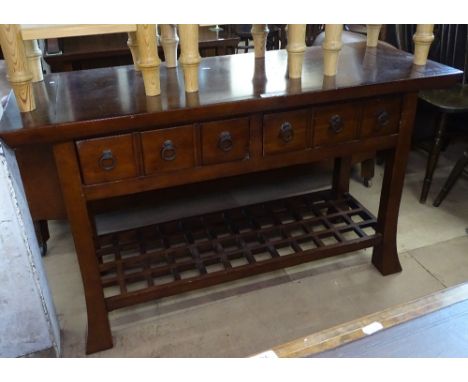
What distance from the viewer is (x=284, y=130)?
125cm

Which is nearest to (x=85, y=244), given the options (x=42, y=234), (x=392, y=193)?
(x=42, y=234)

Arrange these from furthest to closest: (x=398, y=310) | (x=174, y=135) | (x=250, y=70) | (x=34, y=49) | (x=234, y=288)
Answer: (x=234, y=288) → (x=250, y=70) → (x=34, y=49) → (x=174, y=135) → (x=398, y=310)

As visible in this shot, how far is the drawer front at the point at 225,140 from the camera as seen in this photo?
119 centimetres

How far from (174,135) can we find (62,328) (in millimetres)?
787

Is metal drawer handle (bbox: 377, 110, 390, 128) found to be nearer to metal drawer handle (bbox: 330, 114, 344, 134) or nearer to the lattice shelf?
metal drawer handle (bbox: 330, 114, 344, 134)

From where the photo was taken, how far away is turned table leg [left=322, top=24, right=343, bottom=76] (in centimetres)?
124

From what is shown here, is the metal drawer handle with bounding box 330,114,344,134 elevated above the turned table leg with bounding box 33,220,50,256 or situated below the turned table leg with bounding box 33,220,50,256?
above

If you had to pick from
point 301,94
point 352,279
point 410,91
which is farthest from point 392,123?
point 352,279

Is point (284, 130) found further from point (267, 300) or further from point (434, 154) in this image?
point (434, 154)

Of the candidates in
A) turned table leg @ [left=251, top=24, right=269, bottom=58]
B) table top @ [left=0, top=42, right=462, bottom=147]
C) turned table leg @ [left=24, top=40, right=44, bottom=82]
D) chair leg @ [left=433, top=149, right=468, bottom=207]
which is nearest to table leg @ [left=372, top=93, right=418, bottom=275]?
table top @ [left=0, top=42, right=462, bottom=147]

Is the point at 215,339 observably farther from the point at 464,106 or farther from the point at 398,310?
the point at 464,106

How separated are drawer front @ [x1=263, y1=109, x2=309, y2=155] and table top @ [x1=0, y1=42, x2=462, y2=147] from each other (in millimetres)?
49

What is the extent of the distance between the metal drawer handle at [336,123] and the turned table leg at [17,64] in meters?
0.78

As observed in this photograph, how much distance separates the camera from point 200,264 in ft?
4.93
